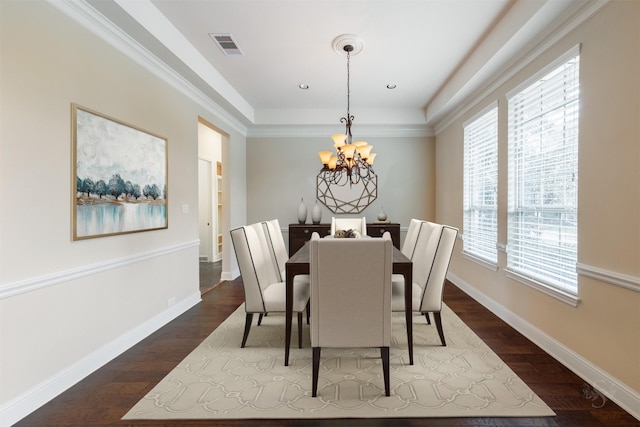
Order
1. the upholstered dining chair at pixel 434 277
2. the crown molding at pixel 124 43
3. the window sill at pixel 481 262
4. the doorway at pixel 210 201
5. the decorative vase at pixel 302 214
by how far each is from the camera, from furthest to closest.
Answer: the doorway at pixel 210 201
the decorative vase at pixel 302 214
the window sill at pixel 481 262
the upholstered dining chair at pixel 434 277
the crown molding at pixel 124 43

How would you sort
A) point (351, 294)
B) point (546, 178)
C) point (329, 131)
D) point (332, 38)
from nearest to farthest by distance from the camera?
point (351, 294) < point (546, 178) < point (332, 38) < point (329, 131)

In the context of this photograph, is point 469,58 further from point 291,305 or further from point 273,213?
point 273,213

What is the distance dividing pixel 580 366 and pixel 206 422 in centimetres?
245

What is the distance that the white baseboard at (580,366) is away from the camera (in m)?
1.80

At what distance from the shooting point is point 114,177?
2.45m

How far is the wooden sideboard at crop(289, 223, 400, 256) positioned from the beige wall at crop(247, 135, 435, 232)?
15.4 inches

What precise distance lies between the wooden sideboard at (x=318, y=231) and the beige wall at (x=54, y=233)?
8.50 ft

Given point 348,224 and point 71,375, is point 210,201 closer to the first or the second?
point 348,224

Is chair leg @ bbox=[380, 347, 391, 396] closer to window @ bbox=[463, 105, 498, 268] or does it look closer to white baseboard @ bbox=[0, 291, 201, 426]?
white baseboard @ bbox=[0, 291, 201, 426]

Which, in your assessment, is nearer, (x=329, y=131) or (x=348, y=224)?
(x=348, y=224)

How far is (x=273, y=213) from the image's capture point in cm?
564

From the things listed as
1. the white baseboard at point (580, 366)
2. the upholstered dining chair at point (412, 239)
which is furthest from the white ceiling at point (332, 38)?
the white baseboard at point (580, 366)

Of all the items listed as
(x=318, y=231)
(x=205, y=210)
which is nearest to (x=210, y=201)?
(x=205, y=210)

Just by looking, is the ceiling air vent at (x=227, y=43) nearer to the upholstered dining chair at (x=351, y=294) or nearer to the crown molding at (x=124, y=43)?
the crown molding at (x=124, y=43)
